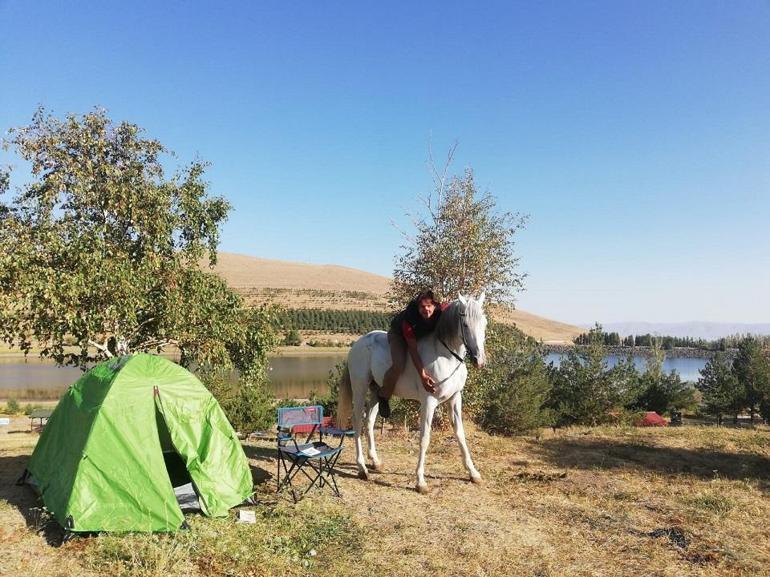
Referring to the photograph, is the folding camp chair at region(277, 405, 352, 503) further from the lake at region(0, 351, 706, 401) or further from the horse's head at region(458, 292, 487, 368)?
the lake at region(0, 351, 706, 401)

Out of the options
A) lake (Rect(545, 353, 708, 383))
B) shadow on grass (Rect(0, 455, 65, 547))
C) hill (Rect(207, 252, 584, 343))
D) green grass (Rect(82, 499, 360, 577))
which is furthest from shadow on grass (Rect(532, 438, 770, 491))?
hill (Rect(207, 252, 584, 343))

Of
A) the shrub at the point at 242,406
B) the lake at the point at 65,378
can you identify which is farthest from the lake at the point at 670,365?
the lake at the point at 65,378

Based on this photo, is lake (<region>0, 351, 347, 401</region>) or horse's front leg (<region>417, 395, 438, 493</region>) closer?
horse's front leg (<region>417, 395, 438, 493</region>)

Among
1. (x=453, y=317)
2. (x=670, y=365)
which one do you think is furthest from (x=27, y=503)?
(x=670, y=365)

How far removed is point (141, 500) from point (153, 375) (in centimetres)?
174

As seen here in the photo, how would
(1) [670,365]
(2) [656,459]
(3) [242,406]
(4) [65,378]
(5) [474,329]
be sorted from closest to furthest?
(5) [474,329], (2) [656,459], (3) [242,406], (4) [65,378], (1) [670,365]

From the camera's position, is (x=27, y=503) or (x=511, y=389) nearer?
(x=27, y=503)

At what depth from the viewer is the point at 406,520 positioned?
7.11 meters

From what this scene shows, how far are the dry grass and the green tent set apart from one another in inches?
14.0

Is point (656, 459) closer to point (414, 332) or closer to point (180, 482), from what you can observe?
point (414, 332)

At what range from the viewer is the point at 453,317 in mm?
8172

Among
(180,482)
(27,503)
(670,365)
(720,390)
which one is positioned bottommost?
(670,365)

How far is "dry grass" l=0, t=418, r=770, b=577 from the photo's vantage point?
569 cm

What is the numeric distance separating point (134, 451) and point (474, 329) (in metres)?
4.88
